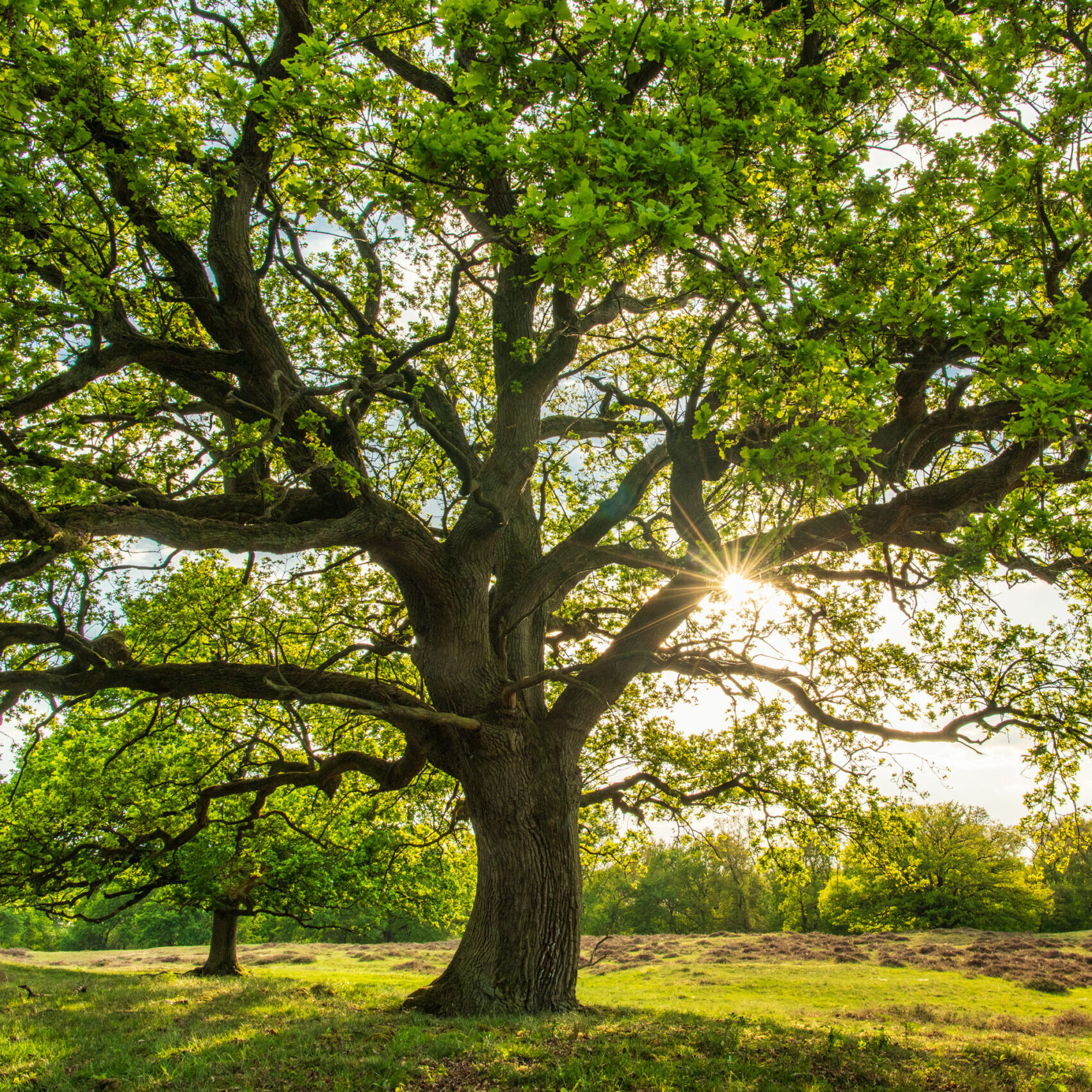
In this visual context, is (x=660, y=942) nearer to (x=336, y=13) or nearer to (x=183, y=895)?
(x=183, y=895)

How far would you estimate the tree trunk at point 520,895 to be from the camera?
834cm

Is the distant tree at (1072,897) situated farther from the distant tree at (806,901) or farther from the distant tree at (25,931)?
the distant tree at (25,931)

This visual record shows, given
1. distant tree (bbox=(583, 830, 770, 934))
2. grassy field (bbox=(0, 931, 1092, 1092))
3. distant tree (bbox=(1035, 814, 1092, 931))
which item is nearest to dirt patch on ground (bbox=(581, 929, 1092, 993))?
distant tree (bbox=(1035, 814, 1092, 931))

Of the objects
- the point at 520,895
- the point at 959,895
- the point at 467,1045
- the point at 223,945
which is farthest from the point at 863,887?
the point at 467,1045

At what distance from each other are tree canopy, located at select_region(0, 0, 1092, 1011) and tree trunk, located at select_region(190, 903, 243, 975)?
342 inches

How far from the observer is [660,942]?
36.6 metres

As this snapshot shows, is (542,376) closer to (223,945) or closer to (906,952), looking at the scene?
(223,945)

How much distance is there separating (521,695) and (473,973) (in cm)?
372

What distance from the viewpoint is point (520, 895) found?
8.68 meters

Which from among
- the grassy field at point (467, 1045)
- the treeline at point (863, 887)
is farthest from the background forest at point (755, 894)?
the grassy field at point (467, 1045)

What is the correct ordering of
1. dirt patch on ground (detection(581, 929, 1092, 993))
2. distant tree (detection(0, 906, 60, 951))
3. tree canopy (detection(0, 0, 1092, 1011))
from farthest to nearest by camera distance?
distant tree (detection(0, 906, 60, 951)) → dirt patch on ground (detection(581, 929, 1092, 993)) → tree canopy (detection(0, 0, 1092, 1011))

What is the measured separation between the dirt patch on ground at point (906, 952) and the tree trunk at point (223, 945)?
11.6 m

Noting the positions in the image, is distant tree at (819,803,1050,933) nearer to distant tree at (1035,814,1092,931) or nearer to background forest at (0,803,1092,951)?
background forest at (0,803,1092,951)

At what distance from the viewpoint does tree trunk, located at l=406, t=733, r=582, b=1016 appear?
8.34m
